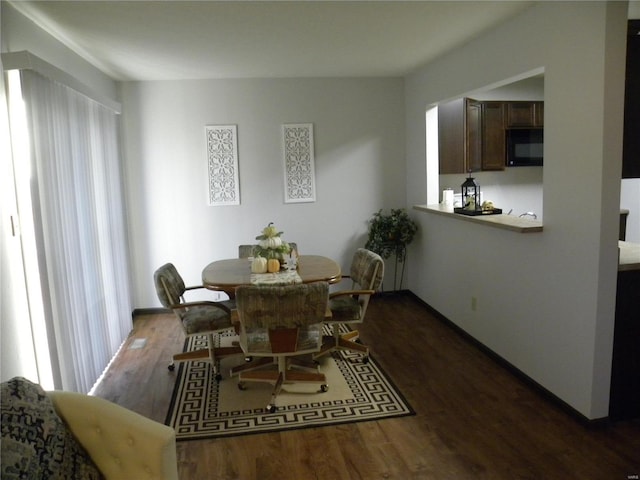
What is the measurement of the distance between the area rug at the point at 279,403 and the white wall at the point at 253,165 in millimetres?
1861

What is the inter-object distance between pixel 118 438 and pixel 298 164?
393 centimetres

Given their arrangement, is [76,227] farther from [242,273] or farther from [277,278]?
[277,278]

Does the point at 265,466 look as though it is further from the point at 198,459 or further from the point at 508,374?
the point at 508,374

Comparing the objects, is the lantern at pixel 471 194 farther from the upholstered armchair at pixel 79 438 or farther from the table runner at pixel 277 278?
the upholstered armchair at pixel 79 438

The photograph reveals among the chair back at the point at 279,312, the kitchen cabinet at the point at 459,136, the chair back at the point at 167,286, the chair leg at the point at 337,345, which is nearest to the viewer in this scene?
the chair back at the point at 279,312

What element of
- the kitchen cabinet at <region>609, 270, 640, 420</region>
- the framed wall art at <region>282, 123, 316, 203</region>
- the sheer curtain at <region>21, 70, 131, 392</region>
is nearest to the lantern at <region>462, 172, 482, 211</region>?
the kitchen cabinet at <region>609, 270, 640, 420</region>

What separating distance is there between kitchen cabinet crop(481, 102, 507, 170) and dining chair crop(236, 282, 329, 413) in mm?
2952

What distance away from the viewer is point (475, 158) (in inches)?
198

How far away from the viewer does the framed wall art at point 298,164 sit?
17.2 feet

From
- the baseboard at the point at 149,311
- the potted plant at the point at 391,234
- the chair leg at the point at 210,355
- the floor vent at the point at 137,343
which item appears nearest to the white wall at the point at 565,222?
the potted plant at the point at 391,234

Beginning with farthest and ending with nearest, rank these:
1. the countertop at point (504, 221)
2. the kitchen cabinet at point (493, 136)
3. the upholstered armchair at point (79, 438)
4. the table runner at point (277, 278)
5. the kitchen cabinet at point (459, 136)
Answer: the kitchen cabinet at point (493, 136) < the kitchen cabinet at point (459, 136) < the table runner at point (277, 278) < the countertop at point (504, 221) < the upholstered armchair at point (79, 438)

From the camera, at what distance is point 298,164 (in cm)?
531

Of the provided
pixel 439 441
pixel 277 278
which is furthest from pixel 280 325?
pixel 439 441

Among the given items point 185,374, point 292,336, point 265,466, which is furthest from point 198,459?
point 185,374
